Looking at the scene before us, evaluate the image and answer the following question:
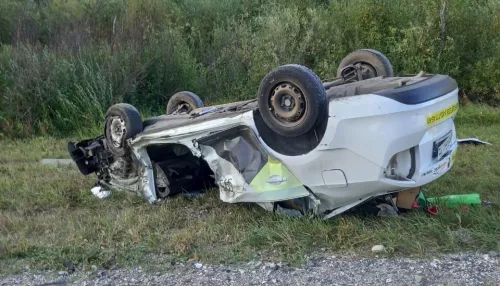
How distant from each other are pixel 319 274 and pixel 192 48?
11.3m

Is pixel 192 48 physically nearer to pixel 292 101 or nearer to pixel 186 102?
pixel 186 102

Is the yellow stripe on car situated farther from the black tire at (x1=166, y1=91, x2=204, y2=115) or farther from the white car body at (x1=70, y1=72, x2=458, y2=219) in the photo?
the black tire at (x1=166, y1=91, x2=204, y2=115)

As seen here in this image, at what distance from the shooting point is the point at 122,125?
5586 mm

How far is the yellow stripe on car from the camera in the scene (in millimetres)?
4496

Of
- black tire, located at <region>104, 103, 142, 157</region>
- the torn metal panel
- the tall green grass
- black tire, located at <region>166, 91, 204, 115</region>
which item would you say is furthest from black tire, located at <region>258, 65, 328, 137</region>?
the tall green grass

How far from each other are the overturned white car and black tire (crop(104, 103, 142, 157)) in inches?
0.4

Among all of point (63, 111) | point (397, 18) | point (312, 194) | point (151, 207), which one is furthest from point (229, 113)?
point (397, 18)

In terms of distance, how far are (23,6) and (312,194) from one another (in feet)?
41.5

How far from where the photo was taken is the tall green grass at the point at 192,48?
1091 cm

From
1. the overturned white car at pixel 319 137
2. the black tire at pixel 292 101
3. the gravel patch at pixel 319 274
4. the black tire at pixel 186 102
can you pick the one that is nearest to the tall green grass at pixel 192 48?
the black tire at pixel 186 102

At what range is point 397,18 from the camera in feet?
45.9

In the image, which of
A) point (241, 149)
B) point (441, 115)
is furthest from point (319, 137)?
point (441, 115)

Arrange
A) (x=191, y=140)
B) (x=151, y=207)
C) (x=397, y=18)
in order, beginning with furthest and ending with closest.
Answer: (x=397, y=18) < (x=151, y=207) < (x=191, y=140)

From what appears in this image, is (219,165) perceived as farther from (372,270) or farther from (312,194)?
(372,270)
